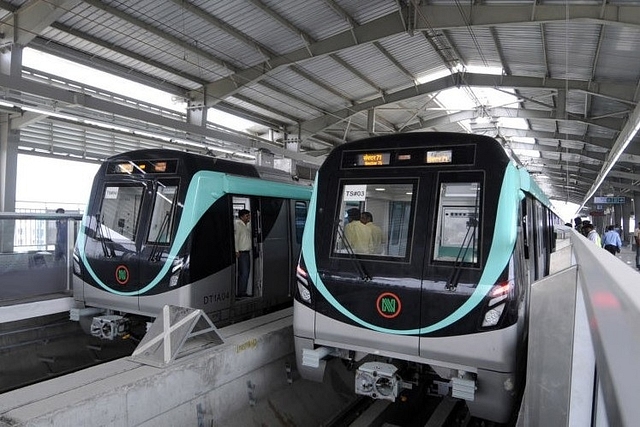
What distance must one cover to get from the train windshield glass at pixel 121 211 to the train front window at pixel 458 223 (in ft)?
13.5

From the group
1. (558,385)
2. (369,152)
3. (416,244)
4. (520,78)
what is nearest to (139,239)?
(369,152)

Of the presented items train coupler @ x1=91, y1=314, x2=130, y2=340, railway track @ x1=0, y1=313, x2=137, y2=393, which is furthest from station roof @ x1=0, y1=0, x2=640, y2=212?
train coupler @ x1=91, y1=314, x2=130, y2=340

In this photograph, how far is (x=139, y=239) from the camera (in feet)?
21.7

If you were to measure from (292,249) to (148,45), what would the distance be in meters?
7.47

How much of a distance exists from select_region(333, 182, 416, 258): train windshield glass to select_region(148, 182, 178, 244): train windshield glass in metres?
2.53

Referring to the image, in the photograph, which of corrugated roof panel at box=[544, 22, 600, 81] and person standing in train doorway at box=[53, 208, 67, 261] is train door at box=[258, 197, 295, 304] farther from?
corrugated roof panel at box=[544, 22, 600, 81]

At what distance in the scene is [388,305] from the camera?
15.2 feet

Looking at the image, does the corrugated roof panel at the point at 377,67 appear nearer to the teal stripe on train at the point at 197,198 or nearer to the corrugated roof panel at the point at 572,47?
the corrugated roof panel at the point at 572,47

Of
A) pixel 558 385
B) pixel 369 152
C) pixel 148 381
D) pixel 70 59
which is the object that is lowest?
pixel 148 381

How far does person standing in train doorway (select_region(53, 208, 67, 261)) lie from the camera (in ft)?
27.5

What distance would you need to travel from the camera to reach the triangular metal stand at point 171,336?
4547mm

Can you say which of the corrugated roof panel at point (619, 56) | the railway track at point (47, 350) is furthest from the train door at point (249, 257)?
the corrugated roof panel at point (619, 56)

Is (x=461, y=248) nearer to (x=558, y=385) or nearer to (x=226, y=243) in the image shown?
(x=558, y=385)

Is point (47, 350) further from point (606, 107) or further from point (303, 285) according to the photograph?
point (606, 107)
